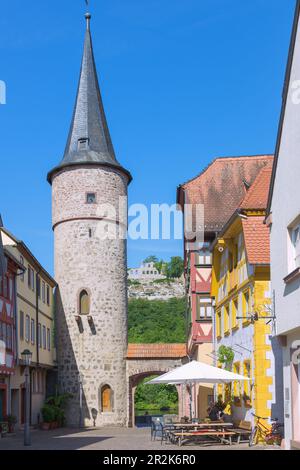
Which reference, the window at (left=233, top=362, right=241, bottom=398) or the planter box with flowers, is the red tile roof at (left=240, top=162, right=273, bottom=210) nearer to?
the window at (left=233, top=362, right=241, bottom=398)

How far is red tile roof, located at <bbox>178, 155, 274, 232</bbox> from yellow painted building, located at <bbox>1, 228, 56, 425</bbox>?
25.5 ft

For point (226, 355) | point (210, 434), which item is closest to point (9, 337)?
point (226, 355)

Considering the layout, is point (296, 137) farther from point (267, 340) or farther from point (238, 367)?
point (238, 367)

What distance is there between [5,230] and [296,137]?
2047 cm

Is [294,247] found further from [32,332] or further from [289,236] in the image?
[32,332]

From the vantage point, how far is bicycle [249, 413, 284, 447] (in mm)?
18234

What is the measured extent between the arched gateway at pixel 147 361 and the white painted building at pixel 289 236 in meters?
24.0

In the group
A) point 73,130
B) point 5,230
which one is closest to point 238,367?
point 5,230

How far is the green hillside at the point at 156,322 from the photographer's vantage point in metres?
79.5

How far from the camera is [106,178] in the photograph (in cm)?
4047

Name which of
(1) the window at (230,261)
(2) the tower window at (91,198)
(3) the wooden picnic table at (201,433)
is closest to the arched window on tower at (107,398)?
(2) the tower window at (91,198)

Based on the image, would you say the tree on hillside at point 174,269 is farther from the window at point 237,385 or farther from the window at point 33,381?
the window at point 237,385

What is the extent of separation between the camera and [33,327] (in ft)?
119

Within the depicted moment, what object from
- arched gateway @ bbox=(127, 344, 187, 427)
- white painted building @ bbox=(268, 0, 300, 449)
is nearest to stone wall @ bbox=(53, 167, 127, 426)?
arched gateway @ bbox=(127, 344, 187, 427)
